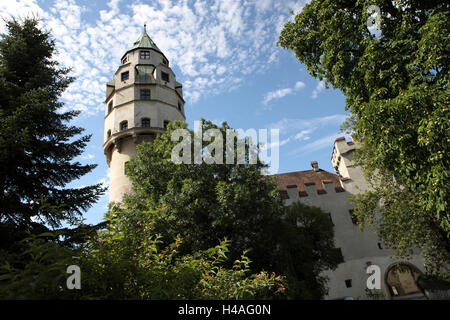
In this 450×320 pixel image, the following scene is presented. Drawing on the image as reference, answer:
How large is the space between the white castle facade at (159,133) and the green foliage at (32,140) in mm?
11211

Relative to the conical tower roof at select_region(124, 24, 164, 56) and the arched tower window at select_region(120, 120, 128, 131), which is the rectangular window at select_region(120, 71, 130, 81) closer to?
the conical tower roof at select_region(124, 24, 164, 56)

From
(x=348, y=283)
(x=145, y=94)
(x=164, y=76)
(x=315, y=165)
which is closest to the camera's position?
(x=348, y=283)

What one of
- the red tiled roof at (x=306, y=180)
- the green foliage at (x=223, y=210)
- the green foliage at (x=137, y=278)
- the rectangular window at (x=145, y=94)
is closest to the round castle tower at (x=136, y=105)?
the rectangular window at (x=145, y=94)

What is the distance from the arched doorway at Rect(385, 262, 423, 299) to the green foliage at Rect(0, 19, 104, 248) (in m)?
26.0

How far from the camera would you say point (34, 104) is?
37.1 ft

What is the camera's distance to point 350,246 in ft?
85.6

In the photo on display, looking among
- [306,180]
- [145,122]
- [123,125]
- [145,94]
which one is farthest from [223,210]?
[306,180]

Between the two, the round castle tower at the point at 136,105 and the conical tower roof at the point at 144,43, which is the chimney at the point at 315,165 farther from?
the conical tower roof at the point at 144,43

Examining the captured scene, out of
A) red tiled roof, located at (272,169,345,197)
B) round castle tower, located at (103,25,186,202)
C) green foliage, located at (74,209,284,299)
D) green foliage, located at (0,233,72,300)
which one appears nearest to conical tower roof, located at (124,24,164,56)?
round castle tower, located at (103,25,186,202)

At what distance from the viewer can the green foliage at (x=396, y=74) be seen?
328 inches

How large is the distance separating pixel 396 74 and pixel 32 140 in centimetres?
1464

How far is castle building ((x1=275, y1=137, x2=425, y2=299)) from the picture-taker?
2461 centimetres

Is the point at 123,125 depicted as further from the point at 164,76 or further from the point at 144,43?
the point at 144,43
